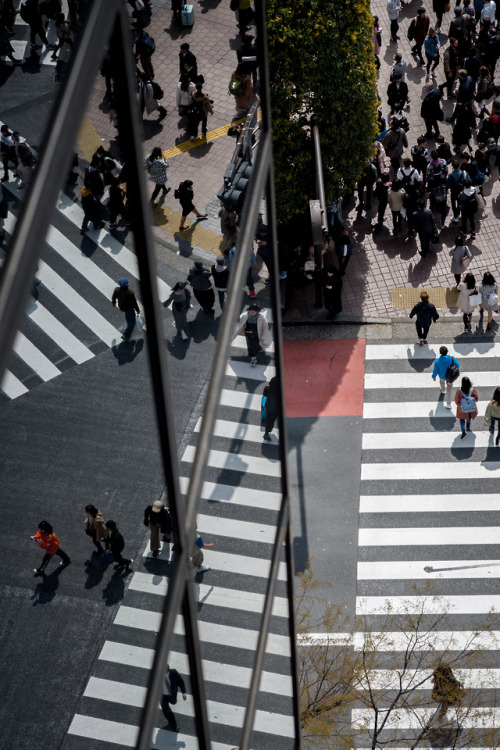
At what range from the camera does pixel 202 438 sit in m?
3.84

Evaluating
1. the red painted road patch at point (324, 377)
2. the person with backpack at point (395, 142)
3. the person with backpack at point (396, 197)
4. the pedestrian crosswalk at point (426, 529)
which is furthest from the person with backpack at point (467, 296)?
the person with backpack at point (395, 142)

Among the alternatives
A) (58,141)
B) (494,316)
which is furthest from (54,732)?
(494,316)

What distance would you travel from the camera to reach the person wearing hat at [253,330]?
4.64m

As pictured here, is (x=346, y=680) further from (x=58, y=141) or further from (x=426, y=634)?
(x=58, y=141)

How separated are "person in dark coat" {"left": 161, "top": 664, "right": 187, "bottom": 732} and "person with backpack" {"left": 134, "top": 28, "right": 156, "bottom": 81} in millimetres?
1996

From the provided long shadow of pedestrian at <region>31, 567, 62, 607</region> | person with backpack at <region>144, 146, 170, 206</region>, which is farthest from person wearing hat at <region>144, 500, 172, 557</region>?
person with backpack at <region>144, 146, 170, 206</region>

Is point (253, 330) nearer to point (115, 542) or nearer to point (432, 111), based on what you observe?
point (115, 542)

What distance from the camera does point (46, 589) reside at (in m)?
2.42

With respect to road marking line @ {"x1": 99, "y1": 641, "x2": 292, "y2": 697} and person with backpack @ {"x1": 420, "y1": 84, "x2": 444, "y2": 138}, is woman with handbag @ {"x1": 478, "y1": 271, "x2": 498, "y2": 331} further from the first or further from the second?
road marking line @ {"x1": 99, "y1": 641, "x2": 292, "y2": 697}

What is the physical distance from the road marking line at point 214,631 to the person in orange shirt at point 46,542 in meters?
0.50

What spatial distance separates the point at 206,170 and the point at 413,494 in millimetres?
16398

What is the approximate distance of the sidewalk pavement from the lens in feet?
10.3

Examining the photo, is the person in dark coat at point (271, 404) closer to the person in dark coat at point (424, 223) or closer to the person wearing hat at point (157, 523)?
the person wearing hat at point (157, 523)

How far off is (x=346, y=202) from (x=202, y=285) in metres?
23.0
